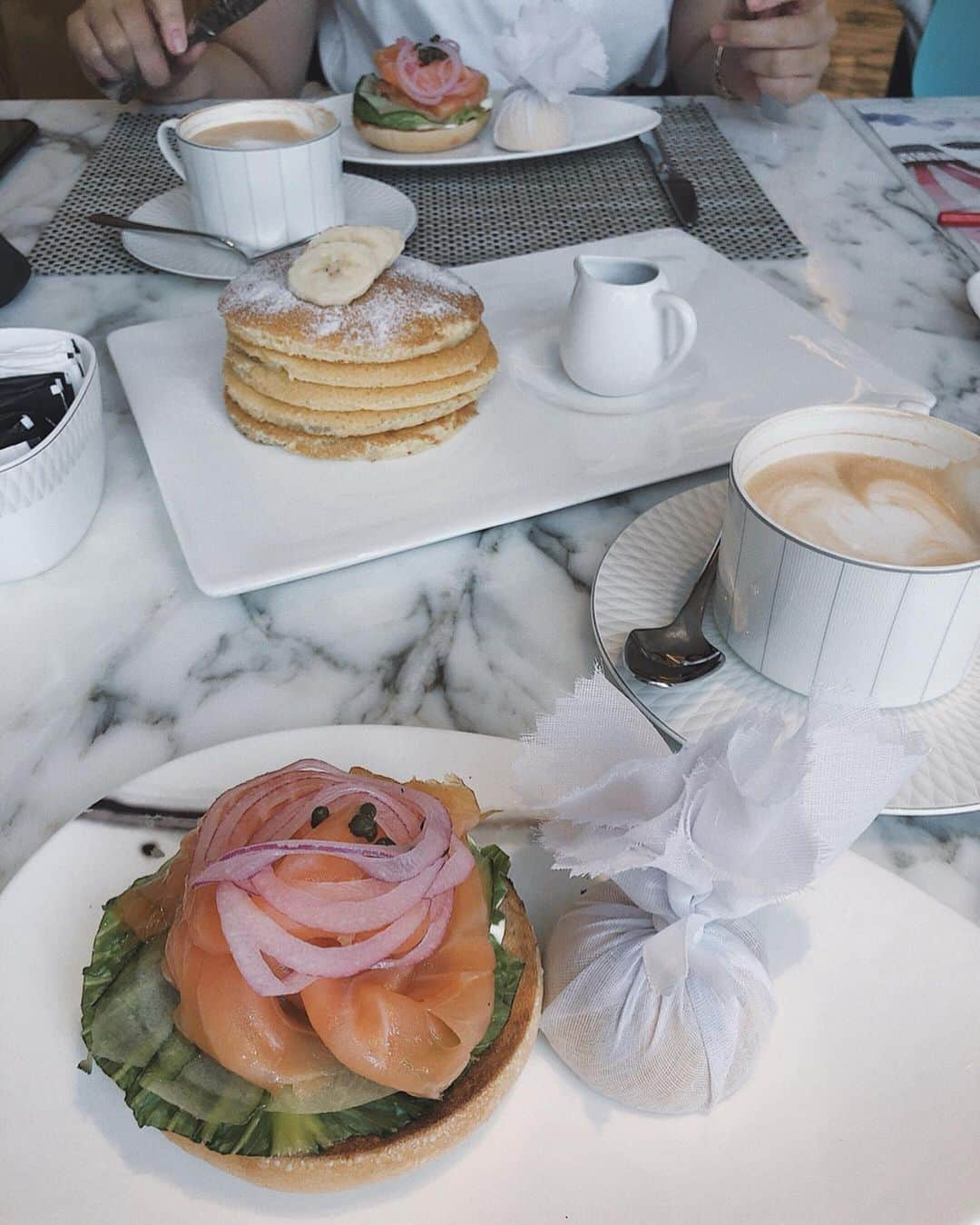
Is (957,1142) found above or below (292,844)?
below

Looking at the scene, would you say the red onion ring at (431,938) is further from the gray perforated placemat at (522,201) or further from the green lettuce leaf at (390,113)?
the green lettuce leaf at (390,113)

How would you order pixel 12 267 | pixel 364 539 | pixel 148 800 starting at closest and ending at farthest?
pixel 148 800 → pixel 364 539 → pixel 12 267

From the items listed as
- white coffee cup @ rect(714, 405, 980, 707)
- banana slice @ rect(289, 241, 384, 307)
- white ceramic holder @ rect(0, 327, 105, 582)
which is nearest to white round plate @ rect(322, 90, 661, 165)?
banana slice @ rect(289, 241, 384, 307)

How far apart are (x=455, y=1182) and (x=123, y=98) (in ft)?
6.35

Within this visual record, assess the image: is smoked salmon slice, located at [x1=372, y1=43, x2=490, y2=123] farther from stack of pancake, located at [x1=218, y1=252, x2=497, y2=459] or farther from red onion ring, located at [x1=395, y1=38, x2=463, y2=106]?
stack of pancake, located at [x1=218, y1=252, x2=497, y2=459]

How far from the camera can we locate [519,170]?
73.0 inches

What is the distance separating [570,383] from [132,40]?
3.92 feet

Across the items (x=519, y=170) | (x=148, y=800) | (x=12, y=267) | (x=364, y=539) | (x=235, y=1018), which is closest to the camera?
(x=235, y=1018)

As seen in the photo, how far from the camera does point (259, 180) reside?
57.0 inches

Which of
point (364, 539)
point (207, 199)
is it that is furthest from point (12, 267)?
point (364, 539)

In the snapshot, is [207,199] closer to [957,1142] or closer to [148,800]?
[148,800]

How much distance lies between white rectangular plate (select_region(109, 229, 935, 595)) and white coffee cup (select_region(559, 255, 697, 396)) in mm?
33

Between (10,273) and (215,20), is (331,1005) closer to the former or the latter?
(10,273)

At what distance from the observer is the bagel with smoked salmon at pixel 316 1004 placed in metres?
0.54
